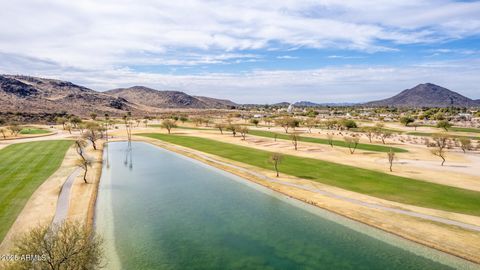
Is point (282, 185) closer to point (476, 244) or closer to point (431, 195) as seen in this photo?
point (431, 195)

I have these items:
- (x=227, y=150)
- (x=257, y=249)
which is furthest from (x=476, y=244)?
(x=227, y=150)

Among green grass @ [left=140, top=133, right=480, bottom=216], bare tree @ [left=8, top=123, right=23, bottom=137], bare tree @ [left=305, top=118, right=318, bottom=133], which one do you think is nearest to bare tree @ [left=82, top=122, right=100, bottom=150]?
bare tree @ [left=8, top=123, right=23, bottom=137]

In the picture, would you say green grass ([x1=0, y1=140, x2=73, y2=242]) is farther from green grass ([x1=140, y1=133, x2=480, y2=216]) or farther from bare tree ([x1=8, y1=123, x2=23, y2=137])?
green grass ([x1=140, y1=133, x2=480, y2=216])

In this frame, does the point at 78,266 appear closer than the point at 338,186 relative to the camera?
Yes

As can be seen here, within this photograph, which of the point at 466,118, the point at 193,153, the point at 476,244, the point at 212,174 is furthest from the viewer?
the point at 466,118

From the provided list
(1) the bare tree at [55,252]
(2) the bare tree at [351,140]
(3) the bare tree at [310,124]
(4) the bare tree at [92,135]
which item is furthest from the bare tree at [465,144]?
(4) the bare tree at [92,135]

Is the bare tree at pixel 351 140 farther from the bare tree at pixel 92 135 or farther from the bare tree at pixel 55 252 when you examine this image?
the bare tree at pixel 55 252

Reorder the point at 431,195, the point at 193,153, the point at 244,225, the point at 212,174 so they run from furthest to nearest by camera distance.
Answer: the point at 193,153 < the point at 212,174 < the point at 431,195 < the point at 244,225
